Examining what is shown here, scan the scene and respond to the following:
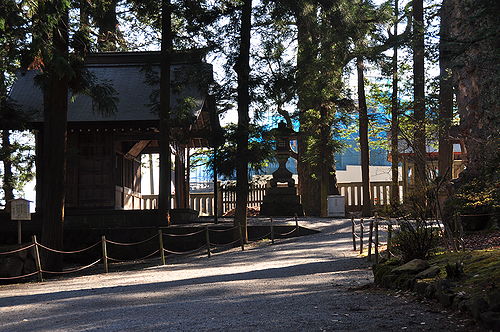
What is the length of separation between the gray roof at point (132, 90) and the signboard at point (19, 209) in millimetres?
4621

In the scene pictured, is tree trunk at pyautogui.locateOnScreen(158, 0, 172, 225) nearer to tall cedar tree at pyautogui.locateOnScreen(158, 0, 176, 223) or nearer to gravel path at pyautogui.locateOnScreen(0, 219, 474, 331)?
tall cedar tree at pyautogui.locateOnScreen(158, 0, 176, 223)

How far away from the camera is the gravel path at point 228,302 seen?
595 cm

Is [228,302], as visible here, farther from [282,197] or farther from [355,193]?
[355,193]

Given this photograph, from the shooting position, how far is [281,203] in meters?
23.8

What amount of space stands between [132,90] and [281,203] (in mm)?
7342

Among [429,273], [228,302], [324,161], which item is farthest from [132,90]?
[429,273]

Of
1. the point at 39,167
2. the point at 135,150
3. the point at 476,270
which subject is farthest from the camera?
the point at 135,150

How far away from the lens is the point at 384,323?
223 inches

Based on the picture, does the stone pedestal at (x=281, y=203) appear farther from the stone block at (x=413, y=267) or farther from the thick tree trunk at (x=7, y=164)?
the stone block at (x=413, y=267)

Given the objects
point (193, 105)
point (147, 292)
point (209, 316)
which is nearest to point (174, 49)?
point (193, 105)

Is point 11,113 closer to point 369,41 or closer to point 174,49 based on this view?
point 174,49

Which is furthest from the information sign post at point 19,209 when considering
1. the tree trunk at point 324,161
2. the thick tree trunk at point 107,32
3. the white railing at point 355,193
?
the white railing at point 355,193

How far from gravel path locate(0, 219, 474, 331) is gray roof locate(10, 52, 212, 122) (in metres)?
7.01

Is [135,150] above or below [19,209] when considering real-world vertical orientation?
above
